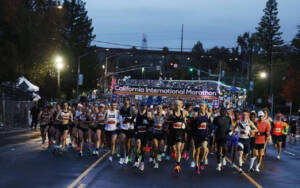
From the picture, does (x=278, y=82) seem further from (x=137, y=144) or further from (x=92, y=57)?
(x=137, y=144)

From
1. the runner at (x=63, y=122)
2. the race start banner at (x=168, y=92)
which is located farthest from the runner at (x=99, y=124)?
the race start banner at (x=168, y=92)

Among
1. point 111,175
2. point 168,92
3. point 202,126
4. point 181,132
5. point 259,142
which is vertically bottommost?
point 111,175

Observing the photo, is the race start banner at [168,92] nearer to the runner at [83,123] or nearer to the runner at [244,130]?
the runner at [83,123]

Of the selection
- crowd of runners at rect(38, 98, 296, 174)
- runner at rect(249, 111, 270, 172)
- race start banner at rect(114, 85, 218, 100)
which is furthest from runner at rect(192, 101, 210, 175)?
race start banner at rect(114, 85, 218, 100)

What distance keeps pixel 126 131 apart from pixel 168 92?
1827 cm

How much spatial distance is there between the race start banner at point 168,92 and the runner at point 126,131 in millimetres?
17683

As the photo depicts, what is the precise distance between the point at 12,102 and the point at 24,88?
17.7 feet

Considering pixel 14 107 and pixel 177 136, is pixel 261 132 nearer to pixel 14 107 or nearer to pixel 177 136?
pixel 177 136

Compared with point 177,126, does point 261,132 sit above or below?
below

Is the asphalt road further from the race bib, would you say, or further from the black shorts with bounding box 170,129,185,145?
the race bib

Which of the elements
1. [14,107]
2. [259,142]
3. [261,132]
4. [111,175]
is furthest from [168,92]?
[111,175]

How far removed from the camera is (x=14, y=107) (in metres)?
36.6

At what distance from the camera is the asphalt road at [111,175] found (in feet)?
37.1

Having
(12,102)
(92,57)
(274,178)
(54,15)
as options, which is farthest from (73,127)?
(92,57)
